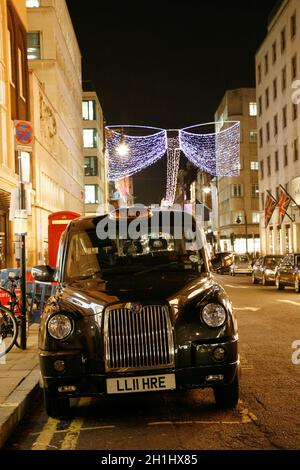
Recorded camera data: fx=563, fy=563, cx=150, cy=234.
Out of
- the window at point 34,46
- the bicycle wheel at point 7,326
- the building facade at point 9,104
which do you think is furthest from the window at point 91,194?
the bicycle wheel at point 7,326

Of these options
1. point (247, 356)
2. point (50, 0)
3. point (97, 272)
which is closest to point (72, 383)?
point (97, 272)

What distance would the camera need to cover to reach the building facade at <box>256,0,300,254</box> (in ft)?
146

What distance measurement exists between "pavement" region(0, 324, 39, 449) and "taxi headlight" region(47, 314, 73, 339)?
2.74 feet

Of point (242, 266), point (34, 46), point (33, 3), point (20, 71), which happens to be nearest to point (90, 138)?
point (34, 46)

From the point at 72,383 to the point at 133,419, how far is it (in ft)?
2.43

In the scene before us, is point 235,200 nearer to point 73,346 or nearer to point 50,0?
point 50,0

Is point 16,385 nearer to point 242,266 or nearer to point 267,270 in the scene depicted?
point 267,270

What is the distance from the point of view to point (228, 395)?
5.59 m

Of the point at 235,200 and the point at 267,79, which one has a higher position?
the point at 267,79

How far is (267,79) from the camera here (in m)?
53.7

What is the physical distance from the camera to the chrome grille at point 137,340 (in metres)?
5.19

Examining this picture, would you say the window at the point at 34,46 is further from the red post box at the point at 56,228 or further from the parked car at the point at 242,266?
the red post box at the point at 56,228

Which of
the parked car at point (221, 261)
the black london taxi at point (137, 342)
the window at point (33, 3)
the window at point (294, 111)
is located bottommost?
the black london taxi at point (137, 342)

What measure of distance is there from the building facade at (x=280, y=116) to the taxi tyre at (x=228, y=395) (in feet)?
128
